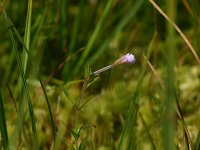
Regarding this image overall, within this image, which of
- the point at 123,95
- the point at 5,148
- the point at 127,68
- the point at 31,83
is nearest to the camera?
the point at 5,148

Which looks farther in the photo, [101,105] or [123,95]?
[101,105]

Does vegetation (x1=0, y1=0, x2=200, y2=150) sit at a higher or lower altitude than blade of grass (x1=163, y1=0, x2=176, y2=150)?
lower

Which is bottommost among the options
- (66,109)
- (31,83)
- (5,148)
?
(66,109)

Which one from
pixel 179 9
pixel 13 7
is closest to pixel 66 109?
pixel 13 7

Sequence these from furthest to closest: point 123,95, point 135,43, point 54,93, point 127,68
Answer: point 135,43
point 127,68
point 54,93
point 123,95

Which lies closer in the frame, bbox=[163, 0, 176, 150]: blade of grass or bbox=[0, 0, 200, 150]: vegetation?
bbox=[163, 0, 176, 150]: blade of grass

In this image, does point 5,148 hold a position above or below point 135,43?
above

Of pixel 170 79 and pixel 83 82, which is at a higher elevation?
pixel 170 79

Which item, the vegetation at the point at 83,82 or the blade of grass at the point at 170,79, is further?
the vegetation at the point at 83,82

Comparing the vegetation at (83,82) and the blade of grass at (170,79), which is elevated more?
the blade of grass at (170,79)

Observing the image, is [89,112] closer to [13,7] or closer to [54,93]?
[54,93]

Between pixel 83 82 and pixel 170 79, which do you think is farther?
pixel 83 82
